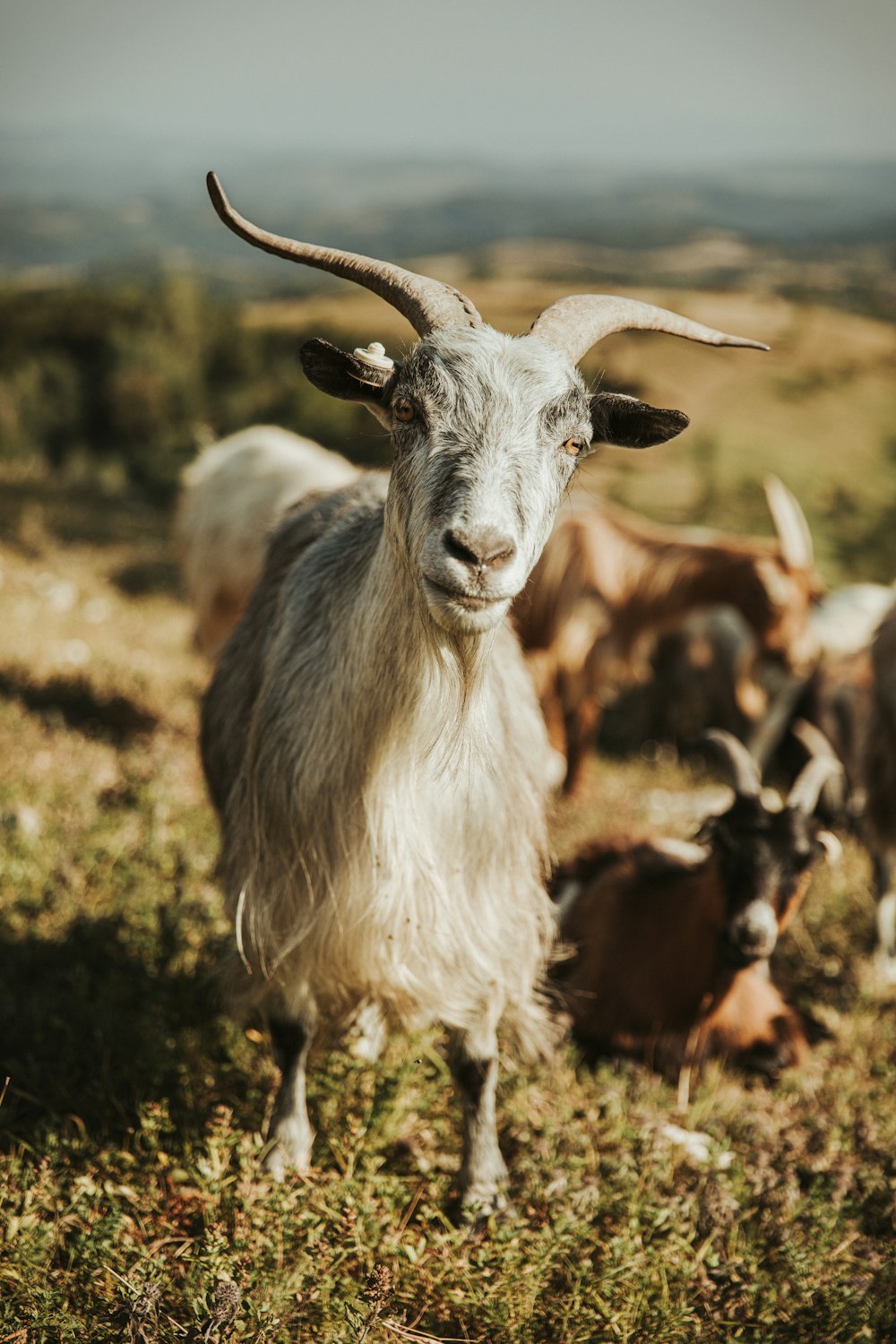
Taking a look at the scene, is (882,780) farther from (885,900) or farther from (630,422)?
(630,422)

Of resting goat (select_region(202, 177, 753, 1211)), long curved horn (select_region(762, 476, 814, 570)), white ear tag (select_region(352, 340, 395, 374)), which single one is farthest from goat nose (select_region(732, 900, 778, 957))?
long curved horn (select_region(762, 476, 814, 570))

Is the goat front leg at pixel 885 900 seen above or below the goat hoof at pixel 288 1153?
below

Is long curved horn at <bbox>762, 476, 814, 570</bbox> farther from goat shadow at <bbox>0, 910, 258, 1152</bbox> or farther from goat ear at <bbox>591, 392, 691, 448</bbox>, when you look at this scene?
goat shadow at <bbox>0, 910, 258, 1152</bbox>

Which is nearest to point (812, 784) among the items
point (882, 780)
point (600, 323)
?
point (882, 780)

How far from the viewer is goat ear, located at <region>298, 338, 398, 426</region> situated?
2.52m

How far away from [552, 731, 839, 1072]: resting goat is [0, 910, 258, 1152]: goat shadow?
4.81 ft

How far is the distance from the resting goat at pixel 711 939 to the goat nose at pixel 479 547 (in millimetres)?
2349

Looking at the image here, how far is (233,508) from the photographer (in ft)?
22.9

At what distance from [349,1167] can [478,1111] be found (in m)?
0.47

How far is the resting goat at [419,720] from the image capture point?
7.67ft

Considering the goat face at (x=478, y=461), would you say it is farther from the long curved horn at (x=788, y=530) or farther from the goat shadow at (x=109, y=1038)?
the long curved horn at (x=788, y=530)

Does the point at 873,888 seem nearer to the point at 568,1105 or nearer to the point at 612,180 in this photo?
the point at 568,1105

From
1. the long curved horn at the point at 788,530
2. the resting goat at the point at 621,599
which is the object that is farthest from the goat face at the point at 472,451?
the long curved horn at the point at 788,530

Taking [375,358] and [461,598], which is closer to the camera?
[461,598]
